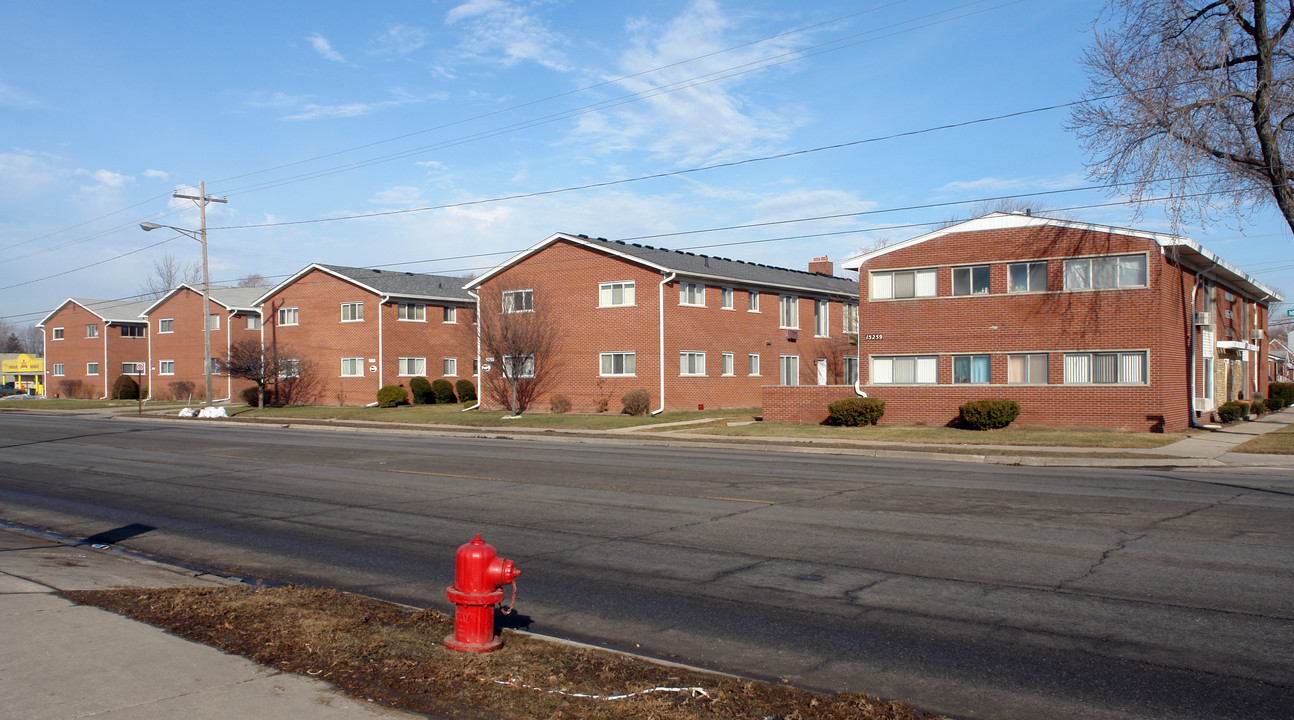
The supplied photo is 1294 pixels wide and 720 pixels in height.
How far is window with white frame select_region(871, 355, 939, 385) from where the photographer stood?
30.1 meters

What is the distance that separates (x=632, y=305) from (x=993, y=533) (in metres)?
26.4

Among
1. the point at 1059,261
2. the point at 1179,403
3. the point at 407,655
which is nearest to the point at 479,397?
the point at 1059,261

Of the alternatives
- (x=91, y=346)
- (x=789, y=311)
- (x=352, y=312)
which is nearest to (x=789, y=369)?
(x=789, y=311)

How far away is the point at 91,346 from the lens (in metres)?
69.1

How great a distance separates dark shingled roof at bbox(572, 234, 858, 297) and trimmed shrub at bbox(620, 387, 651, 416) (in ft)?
16.7

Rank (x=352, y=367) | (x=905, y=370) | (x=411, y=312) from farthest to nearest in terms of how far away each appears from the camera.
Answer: (x=411, y=312) < (x=352, y=367) < (x=905, y=370)

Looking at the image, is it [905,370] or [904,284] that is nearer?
[905,370]

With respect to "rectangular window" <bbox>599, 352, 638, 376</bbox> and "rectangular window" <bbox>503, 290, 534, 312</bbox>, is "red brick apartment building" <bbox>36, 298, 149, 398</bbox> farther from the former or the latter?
"rectangular window" <bbox>599, 352, 638, 376</bbox>

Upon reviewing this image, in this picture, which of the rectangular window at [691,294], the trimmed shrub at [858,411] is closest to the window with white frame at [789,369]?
the rectangular window at [691,294]

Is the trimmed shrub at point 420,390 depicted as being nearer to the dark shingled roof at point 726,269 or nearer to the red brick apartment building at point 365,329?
the red brick apartment building at point 365,329

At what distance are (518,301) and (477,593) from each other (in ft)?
113

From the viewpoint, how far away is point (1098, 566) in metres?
8.91

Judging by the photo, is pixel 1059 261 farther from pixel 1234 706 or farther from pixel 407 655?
pixel 407 655

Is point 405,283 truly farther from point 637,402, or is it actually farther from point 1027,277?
point 1027,277
